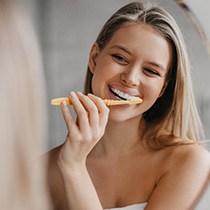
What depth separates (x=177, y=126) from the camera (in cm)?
60

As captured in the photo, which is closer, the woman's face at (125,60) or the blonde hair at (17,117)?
the blonde hair at (17,117)

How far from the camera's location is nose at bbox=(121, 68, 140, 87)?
0.57 m

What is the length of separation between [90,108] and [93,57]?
6 centimetres

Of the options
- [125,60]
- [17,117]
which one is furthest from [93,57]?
[17,117]

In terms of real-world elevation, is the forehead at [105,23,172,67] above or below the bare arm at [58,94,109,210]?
above

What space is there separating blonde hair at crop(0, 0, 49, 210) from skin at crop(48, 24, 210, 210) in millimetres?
73

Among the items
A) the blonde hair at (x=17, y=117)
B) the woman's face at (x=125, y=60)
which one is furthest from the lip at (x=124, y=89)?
the blonde hair at (x=17, y=117)

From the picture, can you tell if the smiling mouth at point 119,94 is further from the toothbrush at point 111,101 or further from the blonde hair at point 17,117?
the blonde hair at point 17,117

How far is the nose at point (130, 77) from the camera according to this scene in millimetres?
569

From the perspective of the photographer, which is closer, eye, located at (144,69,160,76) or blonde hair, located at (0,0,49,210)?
blonde hair, located at (0,0,49,210)

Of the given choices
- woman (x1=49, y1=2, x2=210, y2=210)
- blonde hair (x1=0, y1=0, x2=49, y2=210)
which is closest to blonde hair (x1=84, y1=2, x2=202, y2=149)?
woman (x1=49, y1=2, x2=210, y2=210)

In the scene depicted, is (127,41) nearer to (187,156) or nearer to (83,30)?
(83,30)

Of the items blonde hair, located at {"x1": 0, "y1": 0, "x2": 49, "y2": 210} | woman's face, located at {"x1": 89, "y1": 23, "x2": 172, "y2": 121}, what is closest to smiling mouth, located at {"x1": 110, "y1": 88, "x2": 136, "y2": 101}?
woman's face, located at {"x1": 89, "y1": 23, "x2": 172, "y2": 121}

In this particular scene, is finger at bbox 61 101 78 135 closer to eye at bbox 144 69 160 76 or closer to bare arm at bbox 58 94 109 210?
bare arm at bbox 58 94 109 210
